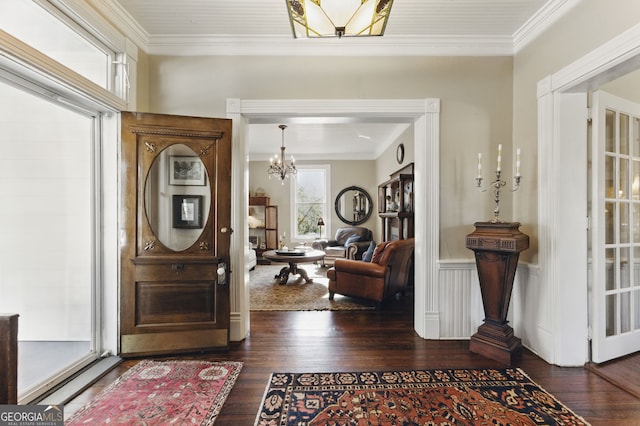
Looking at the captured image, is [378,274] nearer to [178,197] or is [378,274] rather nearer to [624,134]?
[178,197]

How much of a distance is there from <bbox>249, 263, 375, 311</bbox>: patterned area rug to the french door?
2.19 m

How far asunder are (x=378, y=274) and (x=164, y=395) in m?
2.46

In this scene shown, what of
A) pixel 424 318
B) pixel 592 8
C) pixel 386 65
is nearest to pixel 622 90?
pixel 592 8

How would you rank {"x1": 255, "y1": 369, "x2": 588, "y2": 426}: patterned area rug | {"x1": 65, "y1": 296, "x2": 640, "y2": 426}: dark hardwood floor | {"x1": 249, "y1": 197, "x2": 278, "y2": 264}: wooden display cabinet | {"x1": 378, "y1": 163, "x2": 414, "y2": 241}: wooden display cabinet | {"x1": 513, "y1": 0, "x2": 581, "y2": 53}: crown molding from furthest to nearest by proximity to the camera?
{"x1": 249, "y1": 197, "x2": 278, "y2": 264}: wooden display cabinet → {"x1": 378, "y1": 163, "x2": 414, "y2": 241}: wooden display cabinet → {"x1": 513, "y1": 0, "x2": 581, "y2": 53}: crown molding → {"x1": 65, "y1": 296, "x2": 640, "y2": 426}: dark hardwood floor → {"x1": 255, "y1": 369, "x2": 588, "y2": 426}: patterned area rug

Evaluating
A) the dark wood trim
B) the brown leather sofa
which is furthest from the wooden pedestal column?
the dark wood trim

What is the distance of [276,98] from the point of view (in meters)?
2.70

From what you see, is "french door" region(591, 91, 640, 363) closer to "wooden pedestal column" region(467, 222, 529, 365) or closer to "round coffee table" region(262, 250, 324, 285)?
"wooden pedestal column" region(467, 222, 529, 365)

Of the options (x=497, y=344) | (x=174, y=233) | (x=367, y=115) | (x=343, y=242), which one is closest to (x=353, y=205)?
(x=343, y=242)

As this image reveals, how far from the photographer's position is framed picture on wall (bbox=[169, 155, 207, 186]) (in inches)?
98.0

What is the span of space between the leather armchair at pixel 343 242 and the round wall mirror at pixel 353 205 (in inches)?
13.6

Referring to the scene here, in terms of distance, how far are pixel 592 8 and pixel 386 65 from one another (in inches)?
57.5

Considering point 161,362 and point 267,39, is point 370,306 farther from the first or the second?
point 267,39

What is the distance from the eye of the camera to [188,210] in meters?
2.51

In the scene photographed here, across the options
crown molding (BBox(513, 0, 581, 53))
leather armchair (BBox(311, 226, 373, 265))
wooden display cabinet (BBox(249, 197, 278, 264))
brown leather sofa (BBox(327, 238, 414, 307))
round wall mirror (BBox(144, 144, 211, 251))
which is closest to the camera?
crown molding (BBox(513, 0, 581, 53))
